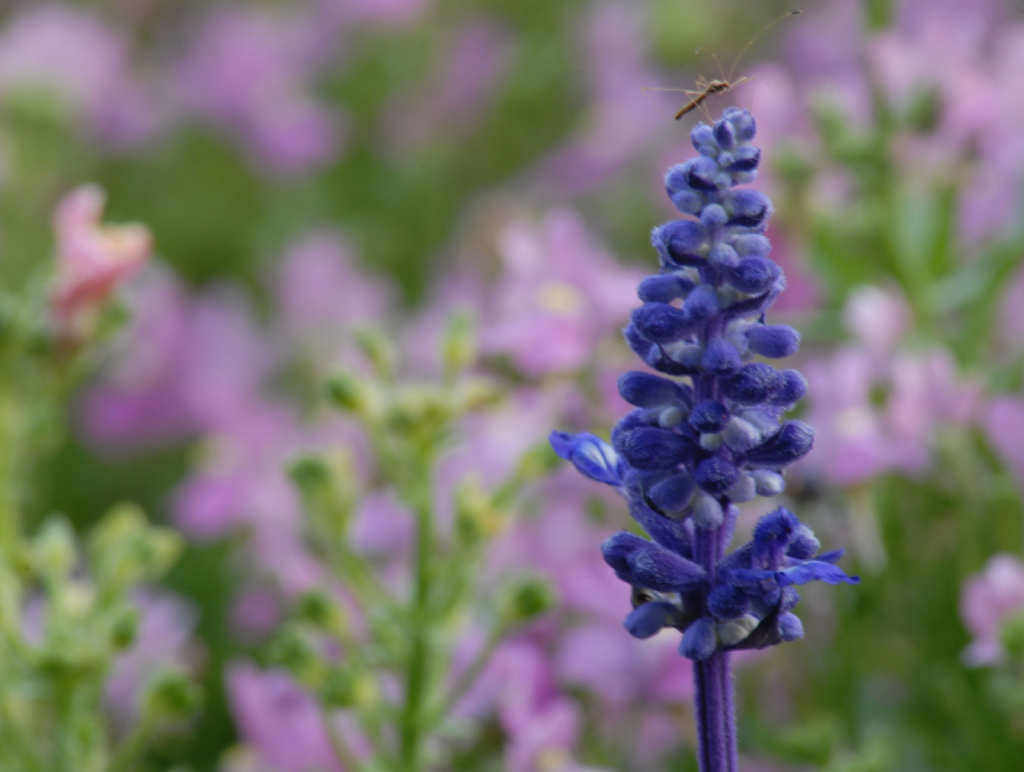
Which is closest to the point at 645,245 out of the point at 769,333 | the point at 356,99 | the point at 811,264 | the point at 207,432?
the point at 811,264

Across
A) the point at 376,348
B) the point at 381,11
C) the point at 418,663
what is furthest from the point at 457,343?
the point at 381,11

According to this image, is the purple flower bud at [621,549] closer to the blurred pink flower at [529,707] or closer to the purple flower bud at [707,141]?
the purple flower bud at [707,141]

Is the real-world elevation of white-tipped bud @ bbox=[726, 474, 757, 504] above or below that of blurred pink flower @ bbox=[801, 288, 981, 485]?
below

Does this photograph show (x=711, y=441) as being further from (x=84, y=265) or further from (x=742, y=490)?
(x=84, y=265)

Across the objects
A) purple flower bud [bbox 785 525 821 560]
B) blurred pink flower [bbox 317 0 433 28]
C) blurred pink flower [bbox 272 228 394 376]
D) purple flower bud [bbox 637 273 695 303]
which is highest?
blurred pink flower [bbox 317 0 433 28]

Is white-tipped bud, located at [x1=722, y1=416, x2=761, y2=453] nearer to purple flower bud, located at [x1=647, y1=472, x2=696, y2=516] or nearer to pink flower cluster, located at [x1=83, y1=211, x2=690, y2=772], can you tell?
purple flower bud, located at [x1=647, y1=472, x2=696, y2=516]

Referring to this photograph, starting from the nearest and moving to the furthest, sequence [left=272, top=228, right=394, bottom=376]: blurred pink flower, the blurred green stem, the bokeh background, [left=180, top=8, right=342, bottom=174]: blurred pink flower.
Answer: the blurred green stem, the bokeh background, [left=272, top=228, right=394, bottom=376]: blurred pink flower, [left=180, top=8, right=342, bottom=174]: blurred pink flower

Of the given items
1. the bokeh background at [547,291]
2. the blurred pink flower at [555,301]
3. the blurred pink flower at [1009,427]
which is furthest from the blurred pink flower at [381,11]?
the blurred pink flower at [1009,427]

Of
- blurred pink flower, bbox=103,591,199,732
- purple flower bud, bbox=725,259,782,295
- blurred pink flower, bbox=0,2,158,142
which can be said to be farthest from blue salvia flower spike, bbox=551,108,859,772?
blurred pink flower, bbox=0,2,158,142
